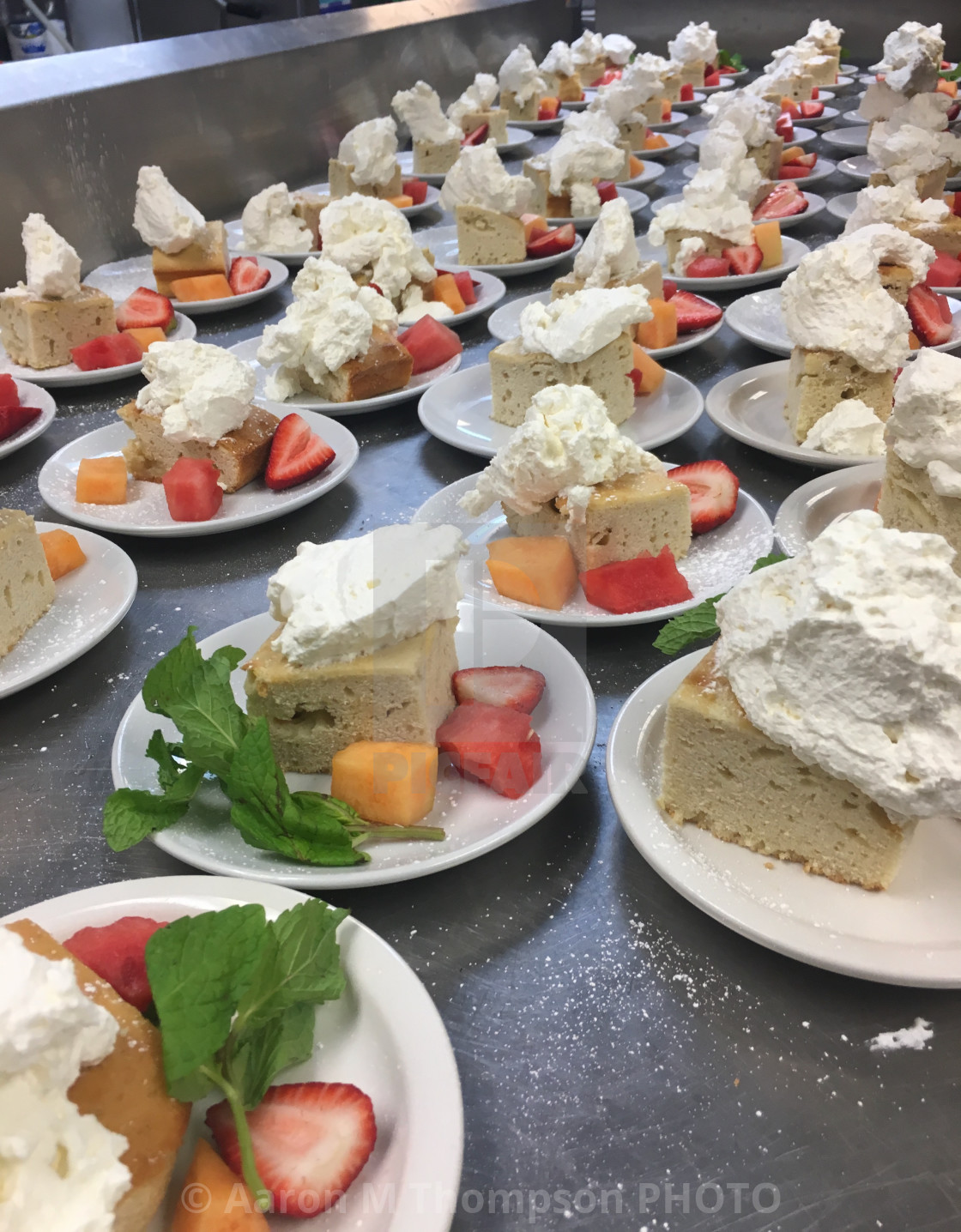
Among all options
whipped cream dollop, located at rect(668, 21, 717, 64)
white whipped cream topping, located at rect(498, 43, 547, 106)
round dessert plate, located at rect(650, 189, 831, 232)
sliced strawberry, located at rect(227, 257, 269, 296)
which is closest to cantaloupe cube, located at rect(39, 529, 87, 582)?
sliced strawberry, located at rect(227, 257, 269, 296)

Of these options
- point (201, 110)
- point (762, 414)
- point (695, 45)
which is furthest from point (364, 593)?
point (695, 45)

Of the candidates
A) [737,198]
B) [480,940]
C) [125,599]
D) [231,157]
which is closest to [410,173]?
[231,157]

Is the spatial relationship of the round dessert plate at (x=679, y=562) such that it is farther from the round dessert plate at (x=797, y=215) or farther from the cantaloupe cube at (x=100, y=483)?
the round dessert plate at (x=797, y=215)

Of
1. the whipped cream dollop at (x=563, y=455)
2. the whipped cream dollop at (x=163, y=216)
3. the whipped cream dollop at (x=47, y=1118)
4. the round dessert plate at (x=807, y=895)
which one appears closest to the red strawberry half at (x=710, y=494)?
the whipped cream dollop at (x=563, y=455)

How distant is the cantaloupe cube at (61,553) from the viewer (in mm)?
1591

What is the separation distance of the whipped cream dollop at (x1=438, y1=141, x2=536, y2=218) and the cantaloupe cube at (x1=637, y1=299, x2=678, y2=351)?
0.86 m

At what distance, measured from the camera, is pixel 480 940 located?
1027mm

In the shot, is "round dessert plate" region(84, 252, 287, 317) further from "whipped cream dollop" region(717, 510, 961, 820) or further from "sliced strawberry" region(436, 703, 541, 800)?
"whipped cream dollop" region(717, 510, 961, 820)

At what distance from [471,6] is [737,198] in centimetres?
309

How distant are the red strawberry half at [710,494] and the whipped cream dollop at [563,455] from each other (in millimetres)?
130

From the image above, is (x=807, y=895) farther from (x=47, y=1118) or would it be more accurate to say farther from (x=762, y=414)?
(x=762, y=414)

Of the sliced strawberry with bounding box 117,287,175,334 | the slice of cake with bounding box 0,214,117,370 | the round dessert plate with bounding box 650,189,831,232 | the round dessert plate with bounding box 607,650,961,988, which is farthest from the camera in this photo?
the round dessert plate with bounding box 650,189,831,232

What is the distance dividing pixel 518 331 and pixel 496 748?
155cm

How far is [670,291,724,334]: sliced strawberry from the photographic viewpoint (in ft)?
8.01
